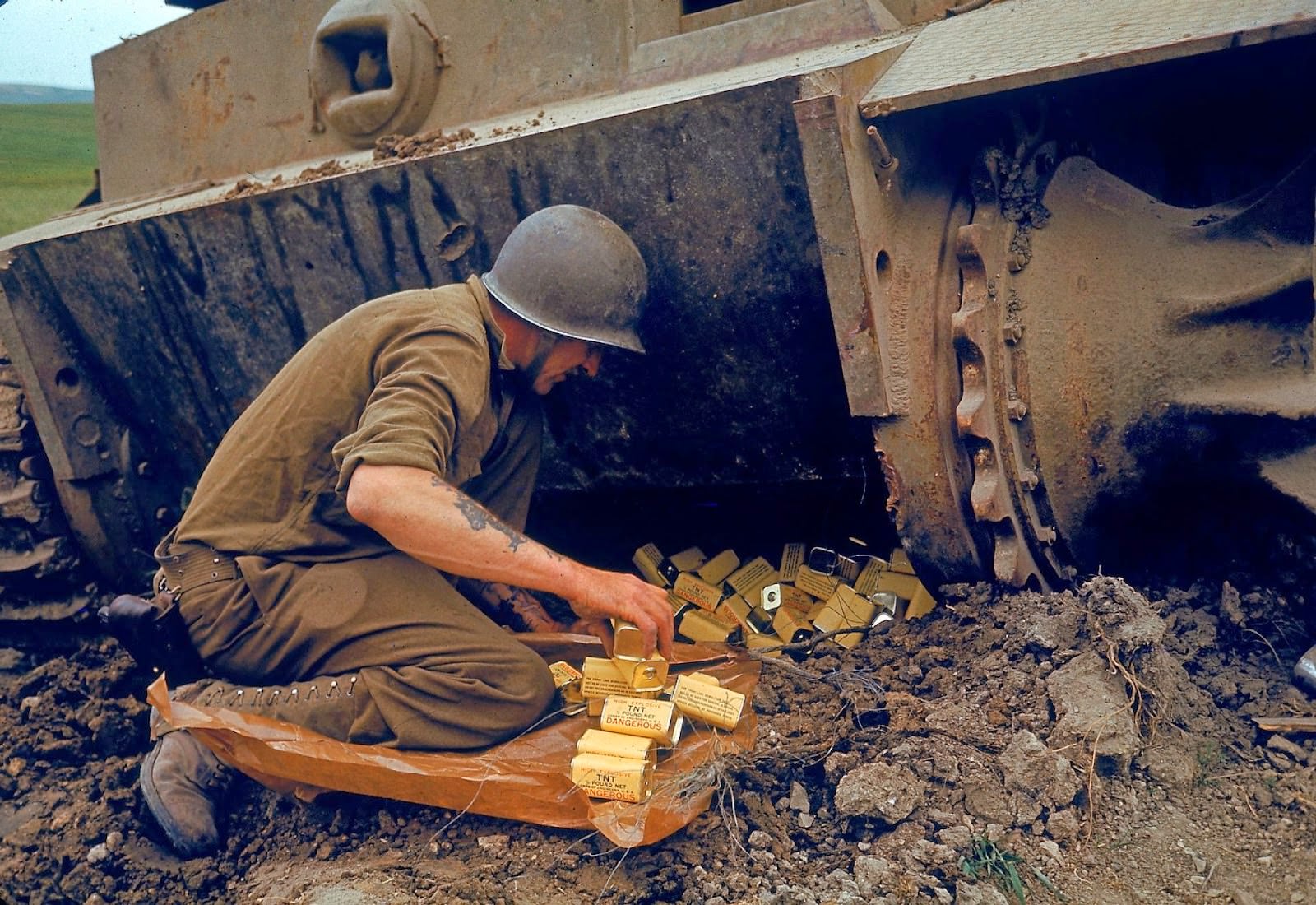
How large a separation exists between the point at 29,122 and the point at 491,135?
429cm

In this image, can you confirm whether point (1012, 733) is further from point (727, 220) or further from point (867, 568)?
point (727, 220)

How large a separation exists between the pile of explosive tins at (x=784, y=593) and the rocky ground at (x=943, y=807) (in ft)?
0.88

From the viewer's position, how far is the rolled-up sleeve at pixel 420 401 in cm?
227

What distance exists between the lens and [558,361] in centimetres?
273

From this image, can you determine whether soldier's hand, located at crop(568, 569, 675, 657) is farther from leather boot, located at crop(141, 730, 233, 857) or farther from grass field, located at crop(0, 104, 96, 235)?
grass field, located at crop(0, 104, 96, 235)

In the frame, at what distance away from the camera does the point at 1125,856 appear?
209cm


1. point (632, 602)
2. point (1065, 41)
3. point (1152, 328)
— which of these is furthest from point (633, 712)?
point (1065, 41)

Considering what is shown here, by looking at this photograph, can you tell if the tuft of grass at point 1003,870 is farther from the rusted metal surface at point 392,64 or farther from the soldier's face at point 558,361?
the rusted metal surface at point 392,64

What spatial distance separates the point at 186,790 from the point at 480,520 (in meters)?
1.05

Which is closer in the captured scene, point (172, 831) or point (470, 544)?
point (470, 544)

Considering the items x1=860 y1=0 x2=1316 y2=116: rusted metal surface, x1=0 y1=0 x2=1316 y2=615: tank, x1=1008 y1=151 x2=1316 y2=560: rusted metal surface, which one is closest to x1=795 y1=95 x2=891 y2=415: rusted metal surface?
x1=0 y1=0 x2=1316 y2=615: tank

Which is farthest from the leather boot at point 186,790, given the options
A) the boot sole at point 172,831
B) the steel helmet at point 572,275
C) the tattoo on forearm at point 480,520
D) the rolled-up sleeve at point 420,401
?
the steel helmet at point 572,275

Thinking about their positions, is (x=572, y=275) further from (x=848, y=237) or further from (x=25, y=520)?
(x=25, y=520)

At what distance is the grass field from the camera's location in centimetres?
589
